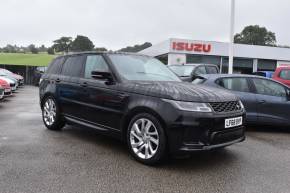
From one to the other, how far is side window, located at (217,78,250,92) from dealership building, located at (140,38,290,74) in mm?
18946

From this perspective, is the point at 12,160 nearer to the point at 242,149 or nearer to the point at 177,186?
the point at 177,186

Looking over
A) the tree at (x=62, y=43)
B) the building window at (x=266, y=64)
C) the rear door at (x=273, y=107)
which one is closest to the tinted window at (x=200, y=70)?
the rear door at (x=273, y=107)

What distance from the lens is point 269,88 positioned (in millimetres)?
7457

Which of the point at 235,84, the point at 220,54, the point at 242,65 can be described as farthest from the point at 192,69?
the point at 242,65

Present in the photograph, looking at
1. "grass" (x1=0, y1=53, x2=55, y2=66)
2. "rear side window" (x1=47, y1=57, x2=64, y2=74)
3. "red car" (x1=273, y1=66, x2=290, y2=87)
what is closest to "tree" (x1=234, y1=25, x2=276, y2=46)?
"grass" (x1=0, y1=53, x2=55, y2=66)

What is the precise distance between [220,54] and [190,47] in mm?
3291

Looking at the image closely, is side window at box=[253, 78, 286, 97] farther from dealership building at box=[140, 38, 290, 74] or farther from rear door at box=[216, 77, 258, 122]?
dealership building at box=[140, 38, 290, 74]

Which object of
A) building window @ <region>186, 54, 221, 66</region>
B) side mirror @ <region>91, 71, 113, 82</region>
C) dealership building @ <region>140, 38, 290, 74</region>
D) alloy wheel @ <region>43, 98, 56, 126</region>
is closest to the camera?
side mirror @ <region>91, 71, 113, 82</region>

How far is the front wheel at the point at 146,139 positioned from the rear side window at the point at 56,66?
2.89 m

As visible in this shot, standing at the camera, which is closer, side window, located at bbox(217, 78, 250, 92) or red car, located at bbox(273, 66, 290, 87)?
side window, located at bbox(217, 78, 250, 92)

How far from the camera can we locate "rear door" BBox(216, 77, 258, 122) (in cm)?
729

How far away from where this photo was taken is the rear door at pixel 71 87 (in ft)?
19.3

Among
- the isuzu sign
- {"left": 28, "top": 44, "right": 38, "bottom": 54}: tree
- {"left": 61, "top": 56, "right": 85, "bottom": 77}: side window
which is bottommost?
{"left": 61, "top": 56, "right": 85, "bottom": 77}: side window

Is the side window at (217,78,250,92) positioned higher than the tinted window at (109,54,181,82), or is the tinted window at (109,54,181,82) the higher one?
the tinted window at (109,54,181,82)
